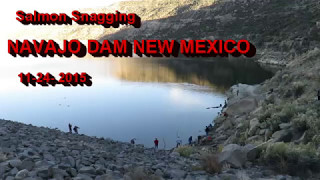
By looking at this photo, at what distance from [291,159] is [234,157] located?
150cm

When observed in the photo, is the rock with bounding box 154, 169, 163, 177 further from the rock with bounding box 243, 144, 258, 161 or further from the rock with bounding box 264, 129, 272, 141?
the rock with bounding box 264, 129, 272, 141

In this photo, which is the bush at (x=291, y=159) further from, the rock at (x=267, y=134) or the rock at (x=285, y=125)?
the rock at (x=267, y=134)

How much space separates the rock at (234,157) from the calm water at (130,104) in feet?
63.2

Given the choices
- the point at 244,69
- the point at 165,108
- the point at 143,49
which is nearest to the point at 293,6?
the point at 244,69

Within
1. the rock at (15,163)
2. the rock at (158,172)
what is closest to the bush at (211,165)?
the rock at (158,172)

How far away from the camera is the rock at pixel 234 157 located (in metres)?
9.93

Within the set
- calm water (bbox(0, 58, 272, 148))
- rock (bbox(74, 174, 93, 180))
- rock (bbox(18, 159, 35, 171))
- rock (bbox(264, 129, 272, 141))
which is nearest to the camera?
rock (bbox(74, 174, 93, 180))

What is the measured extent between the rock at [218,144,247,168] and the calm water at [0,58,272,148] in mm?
19254

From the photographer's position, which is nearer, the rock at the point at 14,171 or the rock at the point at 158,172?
the rock at the point at 14,171

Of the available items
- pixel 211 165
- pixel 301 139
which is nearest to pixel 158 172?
pixel 211 165

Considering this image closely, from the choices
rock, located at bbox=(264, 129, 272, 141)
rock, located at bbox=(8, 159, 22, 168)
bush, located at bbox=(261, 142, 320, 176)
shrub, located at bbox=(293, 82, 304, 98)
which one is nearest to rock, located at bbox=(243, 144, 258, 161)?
bush, located at bbox=(261, 142, 320, 176)

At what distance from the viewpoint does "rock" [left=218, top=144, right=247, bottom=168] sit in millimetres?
9930

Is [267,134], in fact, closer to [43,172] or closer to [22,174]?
[43,172]

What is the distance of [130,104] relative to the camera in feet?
154
